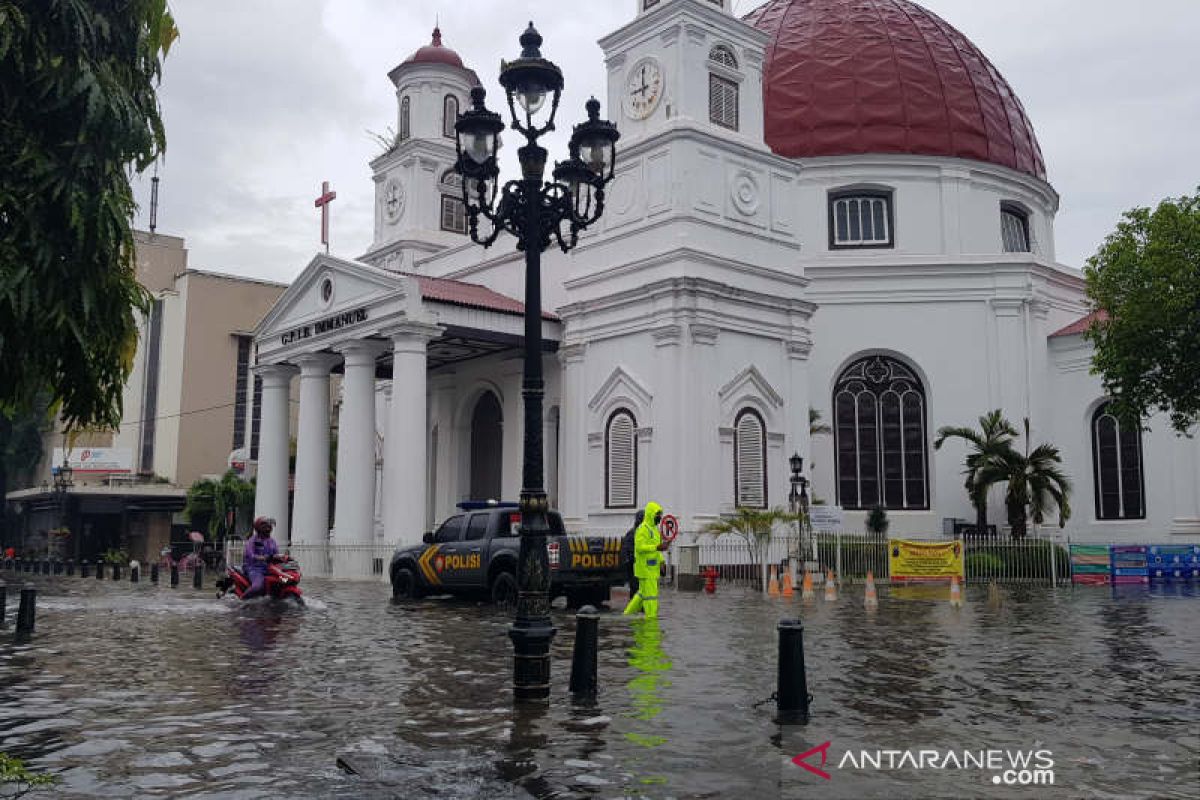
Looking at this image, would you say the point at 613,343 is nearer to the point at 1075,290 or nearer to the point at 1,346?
the point at 1075,290

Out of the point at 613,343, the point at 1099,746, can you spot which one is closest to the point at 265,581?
the point at 1099,746

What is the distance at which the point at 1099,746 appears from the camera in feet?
22.9

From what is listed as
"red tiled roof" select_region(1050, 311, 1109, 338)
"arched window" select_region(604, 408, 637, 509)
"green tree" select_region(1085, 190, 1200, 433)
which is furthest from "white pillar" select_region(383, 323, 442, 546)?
"red tiled roof" select_region(1050, 311, 1109, 338)

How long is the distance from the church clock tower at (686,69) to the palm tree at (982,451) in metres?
10.7

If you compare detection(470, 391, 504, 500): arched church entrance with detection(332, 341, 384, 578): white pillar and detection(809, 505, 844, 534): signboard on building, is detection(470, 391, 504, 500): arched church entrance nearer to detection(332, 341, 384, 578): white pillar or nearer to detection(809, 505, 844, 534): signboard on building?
detection(332, 341, 384, 578): white pillar

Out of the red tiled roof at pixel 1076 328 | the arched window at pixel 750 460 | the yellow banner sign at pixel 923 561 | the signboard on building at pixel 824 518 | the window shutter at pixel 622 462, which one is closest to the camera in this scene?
the yellow banner sign at pixel 923 561

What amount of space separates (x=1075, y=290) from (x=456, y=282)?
21.4m

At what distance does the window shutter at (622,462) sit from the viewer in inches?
1201

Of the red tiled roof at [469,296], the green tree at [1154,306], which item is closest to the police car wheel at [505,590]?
the red tiled roof at [469,296]

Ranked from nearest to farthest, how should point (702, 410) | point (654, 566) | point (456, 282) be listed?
point (654, 566) → point (702, 410) → point (456, 282)

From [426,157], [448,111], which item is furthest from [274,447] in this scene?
[448,111]

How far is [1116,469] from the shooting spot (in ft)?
116

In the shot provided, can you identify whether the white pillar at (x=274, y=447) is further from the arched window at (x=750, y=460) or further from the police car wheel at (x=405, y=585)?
the police car wheel at (x=405, y=585)

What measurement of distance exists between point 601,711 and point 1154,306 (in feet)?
67.7
